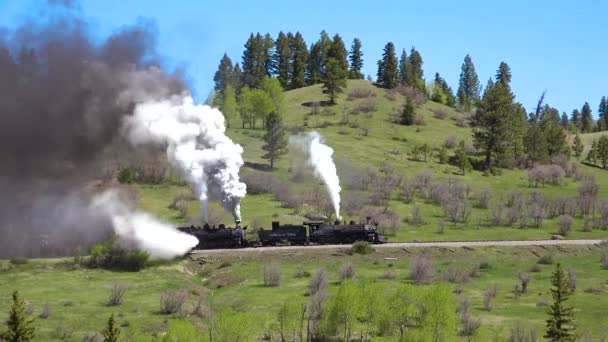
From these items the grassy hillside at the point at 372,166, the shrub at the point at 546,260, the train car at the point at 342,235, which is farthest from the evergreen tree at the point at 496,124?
the shrub at the point at 546,260

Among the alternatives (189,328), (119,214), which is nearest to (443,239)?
(119,214)

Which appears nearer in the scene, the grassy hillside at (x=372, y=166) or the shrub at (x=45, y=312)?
the shrub at (x=45, y=312)

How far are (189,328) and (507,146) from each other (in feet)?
353

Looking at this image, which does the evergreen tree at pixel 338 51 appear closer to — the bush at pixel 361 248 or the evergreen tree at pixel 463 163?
the evergreen tree at pixel 463 163

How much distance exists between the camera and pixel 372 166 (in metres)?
126

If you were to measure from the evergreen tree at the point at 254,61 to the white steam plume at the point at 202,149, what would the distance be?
11869cm

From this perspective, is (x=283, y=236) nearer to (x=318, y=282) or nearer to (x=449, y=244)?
(x=449, y=244)

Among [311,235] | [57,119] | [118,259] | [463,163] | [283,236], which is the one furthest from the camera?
[463,163]

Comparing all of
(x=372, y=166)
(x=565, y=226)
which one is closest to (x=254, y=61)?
(x=372, y=166)

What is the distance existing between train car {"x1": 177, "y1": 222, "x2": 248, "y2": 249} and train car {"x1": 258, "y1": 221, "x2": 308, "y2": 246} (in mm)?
2615

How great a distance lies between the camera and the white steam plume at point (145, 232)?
227 ft

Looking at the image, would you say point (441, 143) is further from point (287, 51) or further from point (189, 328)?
point (189, 328)

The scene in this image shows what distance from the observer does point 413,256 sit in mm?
71938

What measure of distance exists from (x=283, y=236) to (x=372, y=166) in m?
51.6
